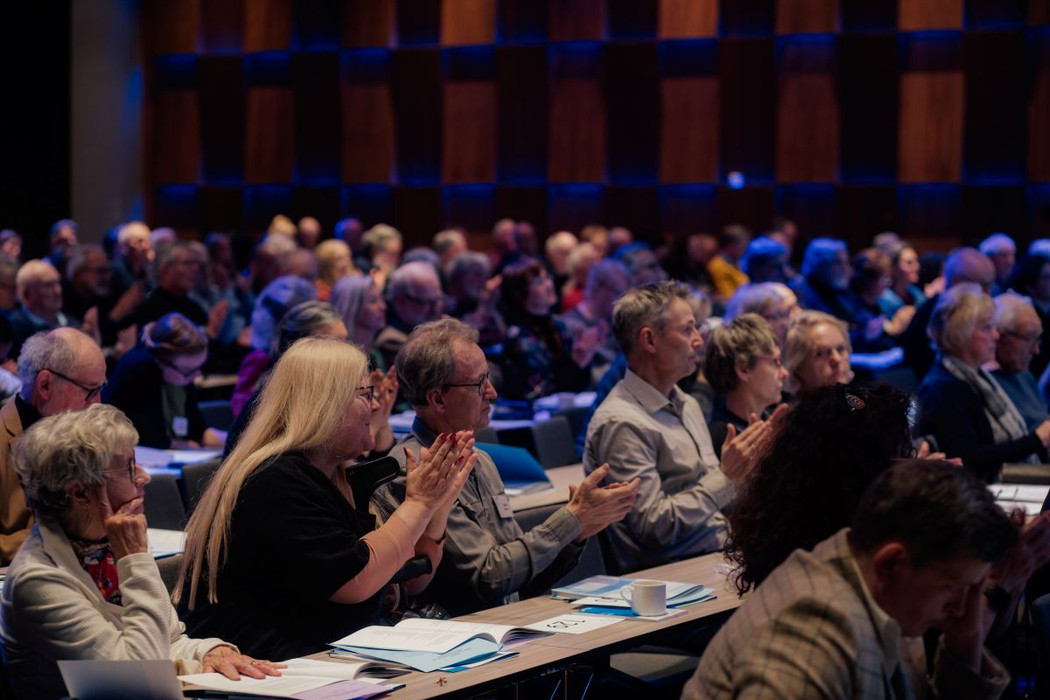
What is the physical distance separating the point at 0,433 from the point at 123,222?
11.2 m

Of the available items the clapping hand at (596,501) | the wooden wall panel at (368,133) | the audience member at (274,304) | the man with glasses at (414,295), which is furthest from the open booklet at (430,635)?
the wooden wall panel at (368,133)

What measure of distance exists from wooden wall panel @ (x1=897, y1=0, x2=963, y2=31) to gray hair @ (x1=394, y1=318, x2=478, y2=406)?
9830mm

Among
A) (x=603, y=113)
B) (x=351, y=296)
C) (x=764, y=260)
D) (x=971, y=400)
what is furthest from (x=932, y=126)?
(x=351, y=296)

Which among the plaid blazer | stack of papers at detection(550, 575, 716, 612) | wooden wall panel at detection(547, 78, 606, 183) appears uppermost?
wooden wall panel at detection(547, 78, 606, 183)

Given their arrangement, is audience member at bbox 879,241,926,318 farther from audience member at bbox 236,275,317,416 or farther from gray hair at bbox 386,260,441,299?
audience member at bbox 236,275,317,416

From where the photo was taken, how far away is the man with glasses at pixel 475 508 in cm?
342

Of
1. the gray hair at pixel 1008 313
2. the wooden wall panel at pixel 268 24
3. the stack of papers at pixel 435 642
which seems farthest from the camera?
the wooden wall panel at pixel 268 24

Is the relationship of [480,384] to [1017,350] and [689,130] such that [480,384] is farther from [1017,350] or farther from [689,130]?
[689,130]

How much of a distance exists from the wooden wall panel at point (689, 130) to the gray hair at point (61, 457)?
1086 cm

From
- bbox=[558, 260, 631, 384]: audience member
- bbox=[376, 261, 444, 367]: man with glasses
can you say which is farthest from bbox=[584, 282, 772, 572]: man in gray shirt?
bbox=[558, 260, 631, 384]: audience member

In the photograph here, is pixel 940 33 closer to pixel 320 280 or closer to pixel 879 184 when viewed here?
pixel 879 184

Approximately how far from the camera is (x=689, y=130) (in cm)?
1320

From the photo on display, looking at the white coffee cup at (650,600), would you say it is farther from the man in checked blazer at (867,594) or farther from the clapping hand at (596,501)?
the man in checked blazer at (867,594)

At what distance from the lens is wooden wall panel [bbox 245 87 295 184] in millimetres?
14523
